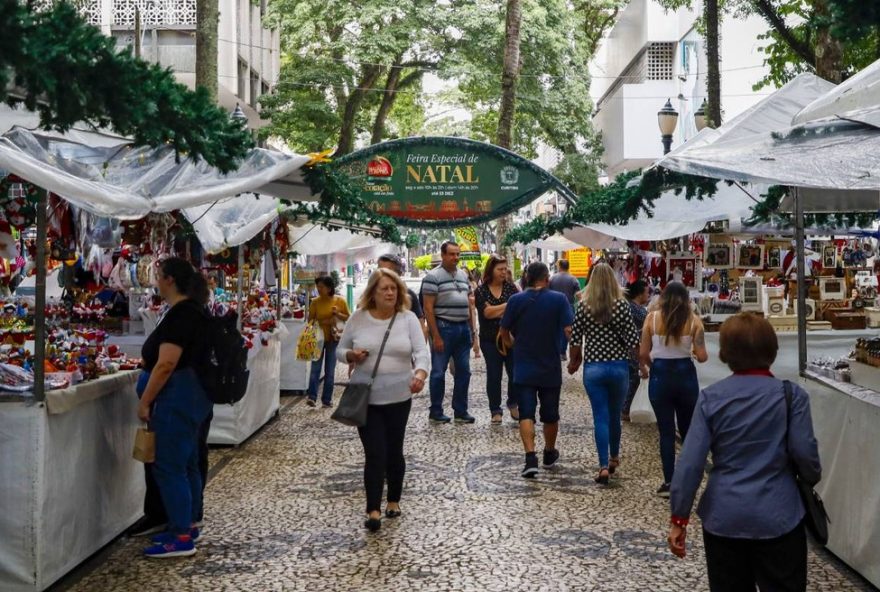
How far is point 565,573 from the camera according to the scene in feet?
20.0

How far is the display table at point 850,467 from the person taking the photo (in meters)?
5.72

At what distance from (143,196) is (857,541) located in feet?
14.0

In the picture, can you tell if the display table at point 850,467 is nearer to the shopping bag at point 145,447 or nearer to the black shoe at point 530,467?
the black shoe at point 530,467

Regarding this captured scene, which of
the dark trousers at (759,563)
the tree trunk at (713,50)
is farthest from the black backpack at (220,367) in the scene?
the tree trunk at (713,50)

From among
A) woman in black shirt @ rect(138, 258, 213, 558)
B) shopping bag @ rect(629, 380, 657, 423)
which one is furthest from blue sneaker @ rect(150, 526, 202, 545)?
shopping bag @ rect(629, 380, 657, 423)

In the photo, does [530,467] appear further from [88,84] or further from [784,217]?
[88,84]

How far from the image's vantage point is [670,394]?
7926 mm

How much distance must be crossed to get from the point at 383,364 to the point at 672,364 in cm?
214

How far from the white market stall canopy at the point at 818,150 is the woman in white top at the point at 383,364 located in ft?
6.48

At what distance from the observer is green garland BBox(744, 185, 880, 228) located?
405 inches

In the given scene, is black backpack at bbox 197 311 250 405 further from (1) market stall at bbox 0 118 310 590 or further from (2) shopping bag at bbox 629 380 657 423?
(2) shopping bag at bbox 629 380 657 423

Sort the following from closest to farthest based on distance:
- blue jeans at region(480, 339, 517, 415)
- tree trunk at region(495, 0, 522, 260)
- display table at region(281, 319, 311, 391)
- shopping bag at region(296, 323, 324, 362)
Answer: blue jeans at region(480, 339, 517, 415) < shopping bag at region(296, 323, 324, 362) < display table at region(281, 319, 311, 391) < tree trunk at region(495, 0, 522, 260)

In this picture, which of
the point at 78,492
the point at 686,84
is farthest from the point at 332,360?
the point at 686,84

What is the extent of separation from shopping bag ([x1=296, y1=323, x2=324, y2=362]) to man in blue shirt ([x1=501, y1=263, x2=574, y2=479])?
5034mm
